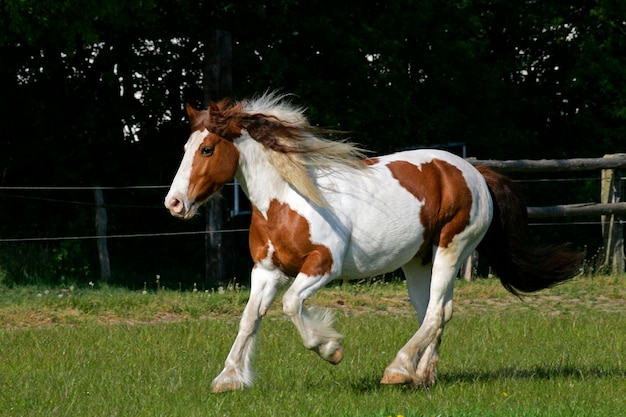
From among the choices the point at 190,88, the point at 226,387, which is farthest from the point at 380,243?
the point at 190,88

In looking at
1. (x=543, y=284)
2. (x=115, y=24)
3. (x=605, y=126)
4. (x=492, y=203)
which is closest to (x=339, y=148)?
(x=492, y=203)

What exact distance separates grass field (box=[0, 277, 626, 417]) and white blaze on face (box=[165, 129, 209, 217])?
48.7 inches

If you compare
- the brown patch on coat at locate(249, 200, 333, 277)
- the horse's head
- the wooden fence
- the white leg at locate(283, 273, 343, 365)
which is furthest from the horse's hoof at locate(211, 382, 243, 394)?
the wooden fence

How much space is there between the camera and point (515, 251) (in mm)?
7988

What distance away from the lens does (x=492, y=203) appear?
7.83 m

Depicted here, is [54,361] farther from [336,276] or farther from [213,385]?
[336,276]

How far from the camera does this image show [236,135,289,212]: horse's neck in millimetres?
6781

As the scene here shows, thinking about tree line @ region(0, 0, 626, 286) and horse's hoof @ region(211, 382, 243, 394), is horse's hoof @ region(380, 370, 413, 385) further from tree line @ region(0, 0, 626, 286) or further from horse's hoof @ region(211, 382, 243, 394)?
tree line @ region(0, 0, 626, 286)

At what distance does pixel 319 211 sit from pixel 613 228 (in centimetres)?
1022

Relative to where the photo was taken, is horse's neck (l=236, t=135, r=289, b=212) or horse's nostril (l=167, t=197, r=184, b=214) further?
horse's neck (l=236, t=135, r=289, b=212)

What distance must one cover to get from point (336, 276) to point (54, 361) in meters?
2.72

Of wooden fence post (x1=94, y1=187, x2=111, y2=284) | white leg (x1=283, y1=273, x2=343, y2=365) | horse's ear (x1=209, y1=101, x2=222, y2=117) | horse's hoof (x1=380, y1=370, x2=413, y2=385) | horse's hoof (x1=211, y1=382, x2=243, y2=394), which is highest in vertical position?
horse's ear (x1=209, y1=101, x2=222, y2=117)

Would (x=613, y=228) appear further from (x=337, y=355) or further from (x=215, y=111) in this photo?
(x=215, y=111)

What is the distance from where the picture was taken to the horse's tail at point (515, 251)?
796 cm
